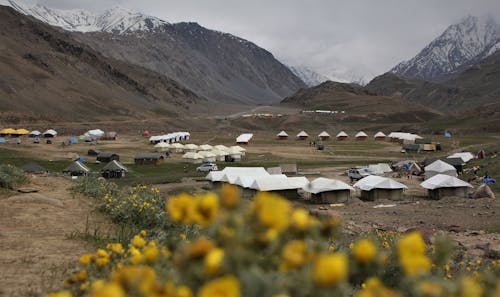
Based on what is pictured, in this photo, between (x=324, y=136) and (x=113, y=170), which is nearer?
(x=113, y=170)

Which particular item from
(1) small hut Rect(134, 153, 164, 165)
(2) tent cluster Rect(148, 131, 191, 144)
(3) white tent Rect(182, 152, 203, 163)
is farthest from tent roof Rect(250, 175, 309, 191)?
(2) tent cluster Rect(148, 131, 191, 144)

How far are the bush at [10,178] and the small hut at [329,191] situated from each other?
22.2 meters

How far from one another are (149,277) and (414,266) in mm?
1268

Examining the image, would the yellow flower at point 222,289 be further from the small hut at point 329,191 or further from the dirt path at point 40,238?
the small hut at point 329,191

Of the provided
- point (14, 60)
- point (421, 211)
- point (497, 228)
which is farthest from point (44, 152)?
point (14, 60)

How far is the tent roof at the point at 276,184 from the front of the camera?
3415 cm

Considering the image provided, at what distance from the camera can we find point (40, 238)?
8.77m

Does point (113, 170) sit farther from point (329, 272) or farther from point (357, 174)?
point (329, 272)

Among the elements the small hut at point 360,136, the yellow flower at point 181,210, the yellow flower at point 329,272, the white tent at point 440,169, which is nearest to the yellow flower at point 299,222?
the yellow flower at point 329,272

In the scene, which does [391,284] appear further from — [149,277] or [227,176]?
[227,176]

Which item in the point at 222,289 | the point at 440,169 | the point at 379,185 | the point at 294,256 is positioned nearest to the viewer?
the point at 222,289

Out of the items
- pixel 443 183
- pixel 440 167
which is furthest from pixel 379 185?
pixel 440 167

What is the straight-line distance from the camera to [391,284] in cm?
719

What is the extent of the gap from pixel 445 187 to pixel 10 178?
3068 centimetres
